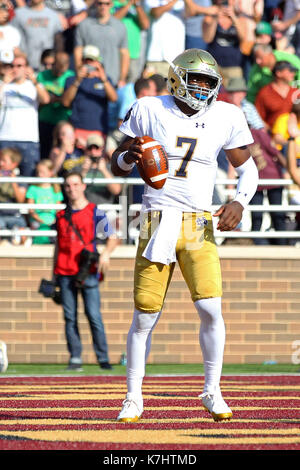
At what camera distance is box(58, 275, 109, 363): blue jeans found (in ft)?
36.5

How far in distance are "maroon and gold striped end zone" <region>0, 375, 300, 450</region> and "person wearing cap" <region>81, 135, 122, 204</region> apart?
3.20 meters

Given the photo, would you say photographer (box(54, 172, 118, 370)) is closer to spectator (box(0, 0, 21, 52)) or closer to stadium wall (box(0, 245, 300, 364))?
stadium wall (box(0, 245, 300, 364))

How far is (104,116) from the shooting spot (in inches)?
532

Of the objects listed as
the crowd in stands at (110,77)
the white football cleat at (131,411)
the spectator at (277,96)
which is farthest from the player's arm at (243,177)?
the spectator at (277,96)

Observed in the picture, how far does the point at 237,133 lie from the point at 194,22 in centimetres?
826

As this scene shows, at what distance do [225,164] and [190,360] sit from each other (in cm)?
225

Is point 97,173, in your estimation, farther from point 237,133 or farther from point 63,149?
point 237,133

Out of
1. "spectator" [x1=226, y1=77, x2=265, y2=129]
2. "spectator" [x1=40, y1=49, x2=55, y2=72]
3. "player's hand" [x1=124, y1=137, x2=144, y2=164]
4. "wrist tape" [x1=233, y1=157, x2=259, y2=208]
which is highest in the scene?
"spectator" [x1=40, y1=49, x2=55, y2=72]

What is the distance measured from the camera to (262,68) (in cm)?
1415

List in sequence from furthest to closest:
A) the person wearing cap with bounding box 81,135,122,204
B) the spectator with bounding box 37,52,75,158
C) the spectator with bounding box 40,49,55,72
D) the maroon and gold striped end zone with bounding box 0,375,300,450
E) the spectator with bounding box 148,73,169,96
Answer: the spectator with bounding box 40,49,55,72 < the spectator with bounding box 37,52,75,158 < the person wearing cap with bounding box 81,135,122,204 < the spectator with bounding box 148,73,169,96 < the maroon and gold striped end zone with bounding box 0,375,300,450

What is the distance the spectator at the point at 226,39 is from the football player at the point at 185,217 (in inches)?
306

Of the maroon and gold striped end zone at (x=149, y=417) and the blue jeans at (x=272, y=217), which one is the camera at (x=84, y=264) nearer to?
the maroon and gold striped end zone at (x=149, y=417)

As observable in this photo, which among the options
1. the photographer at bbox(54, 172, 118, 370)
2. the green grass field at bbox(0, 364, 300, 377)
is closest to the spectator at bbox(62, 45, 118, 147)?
the photographer at bbox(54, 172, 118, 370)
